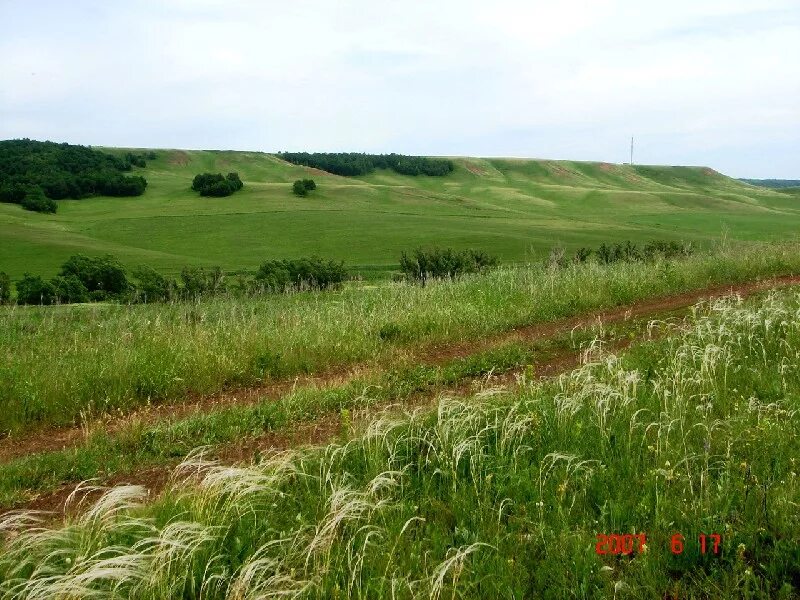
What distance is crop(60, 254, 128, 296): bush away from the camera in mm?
31922

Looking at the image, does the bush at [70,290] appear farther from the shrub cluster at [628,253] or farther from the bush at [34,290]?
the shrub cluster at [628,253]

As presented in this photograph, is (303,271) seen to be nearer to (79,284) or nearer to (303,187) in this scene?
(79,284)

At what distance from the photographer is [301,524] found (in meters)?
3.97

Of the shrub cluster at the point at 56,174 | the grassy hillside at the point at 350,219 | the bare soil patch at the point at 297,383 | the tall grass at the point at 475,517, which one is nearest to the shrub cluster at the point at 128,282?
the grassy hillside at the point at 350,219

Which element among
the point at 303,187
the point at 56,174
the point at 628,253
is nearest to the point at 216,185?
the point at 303,187

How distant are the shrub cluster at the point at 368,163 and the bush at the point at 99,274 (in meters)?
93.4

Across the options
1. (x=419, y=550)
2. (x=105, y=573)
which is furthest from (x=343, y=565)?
(x=105, y=573)

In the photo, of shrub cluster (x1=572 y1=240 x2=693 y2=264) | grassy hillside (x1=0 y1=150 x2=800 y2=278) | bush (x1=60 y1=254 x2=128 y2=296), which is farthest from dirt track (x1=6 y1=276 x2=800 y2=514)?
bush (x1=60 y1=254 x2=128 y2=296)

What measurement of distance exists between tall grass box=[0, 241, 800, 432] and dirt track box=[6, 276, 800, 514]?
0.30 metres

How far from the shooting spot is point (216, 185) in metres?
86.2

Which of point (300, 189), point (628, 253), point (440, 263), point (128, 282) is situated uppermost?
point (300, 189)

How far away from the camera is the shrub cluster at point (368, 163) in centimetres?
12625

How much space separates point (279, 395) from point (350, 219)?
205 feet

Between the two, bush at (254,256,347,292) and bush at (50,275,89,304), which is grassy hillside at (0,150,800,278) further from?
bush at (50,275,89,304)
